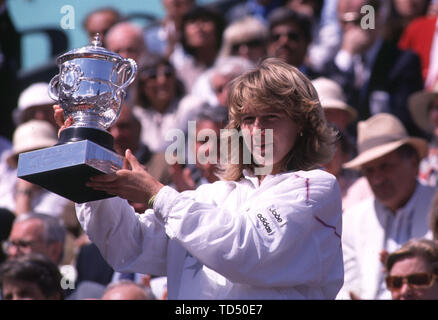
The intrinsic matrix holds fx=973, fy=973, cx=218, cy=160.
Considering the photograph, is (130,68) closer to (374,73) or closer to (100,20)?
(374,73)

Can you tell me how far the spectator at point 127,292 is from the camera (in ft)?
18.6

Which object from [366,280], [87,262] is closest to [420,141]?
[366,280]

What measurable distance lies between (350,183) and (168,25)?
382 cm

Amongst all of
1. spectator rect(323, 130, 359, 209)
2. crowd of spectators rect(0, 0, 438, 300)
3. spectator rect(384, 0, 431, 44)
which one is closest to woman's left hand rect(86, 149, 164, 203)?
crowd of spectators rect(0, 0, 438, 300)

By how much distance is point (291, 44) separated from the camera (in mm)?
8375

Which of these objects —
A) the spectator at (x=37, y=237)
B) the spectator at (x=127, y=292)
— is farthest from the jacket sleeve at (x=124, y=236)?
the spectator at (x=37, y=237)

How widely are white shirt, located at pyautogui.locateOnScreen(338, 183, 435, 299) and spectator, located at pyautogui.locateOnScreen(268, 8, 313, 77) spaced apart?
2032mm

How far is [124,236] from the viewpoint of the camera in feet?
Answer: 13.4

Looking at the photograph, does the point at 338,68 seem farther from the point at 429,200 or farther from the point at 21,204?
the point at 21,204

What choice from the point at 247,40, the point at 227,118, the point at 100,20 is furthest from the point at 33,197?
the point at 100,20

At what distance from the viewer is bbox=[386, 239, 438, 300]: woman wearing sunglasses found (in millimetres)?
5285

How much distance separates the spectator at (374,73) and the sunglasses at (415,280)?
300 centimetres

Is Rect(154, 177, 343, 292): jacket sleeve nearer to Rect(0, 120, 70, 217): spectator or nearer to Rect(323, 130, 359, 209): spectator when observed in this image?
Rect(323, 130, 359, 209): spectator

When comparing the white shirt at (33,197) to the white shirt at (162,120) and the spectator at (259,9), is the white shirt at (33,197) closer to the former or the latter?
the white shirt at (162,120)
